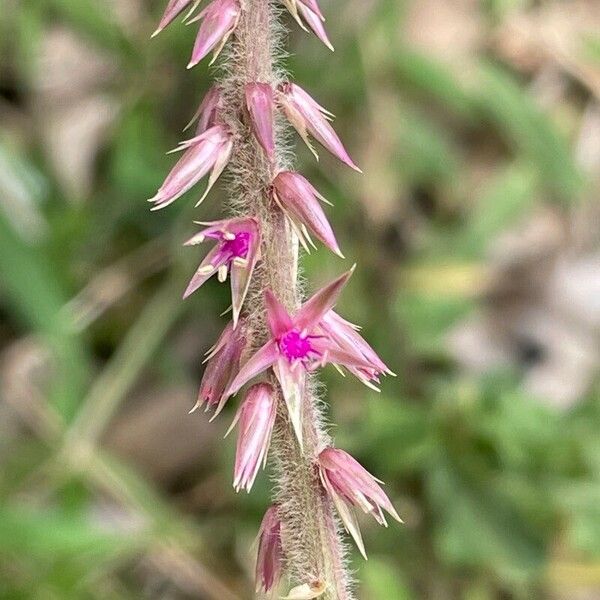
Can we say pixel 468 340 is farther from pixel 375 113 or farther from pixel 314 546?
pixel 314 546

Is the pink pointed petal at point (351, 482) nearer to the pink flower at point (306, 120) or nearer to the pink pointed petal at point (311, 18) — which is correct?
the pink flower at point (306, 120)

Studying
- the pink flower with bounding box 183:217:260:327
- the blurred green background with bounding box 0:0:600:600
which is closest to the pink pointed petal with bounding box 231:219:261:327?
the pink flower with bounding box 183:217:260:327

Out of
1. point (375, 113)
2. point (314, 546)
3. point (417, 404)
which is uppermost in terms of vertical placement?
point (375, 113)

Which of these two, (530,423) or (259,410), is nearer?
(259,410)

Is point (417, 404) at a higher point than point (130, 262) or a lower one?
lower

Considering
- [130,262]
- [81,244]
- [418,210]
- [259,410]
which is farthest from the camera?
[418,210]

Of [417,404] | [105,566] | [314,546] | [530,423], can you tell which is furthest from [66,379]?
[314,546]

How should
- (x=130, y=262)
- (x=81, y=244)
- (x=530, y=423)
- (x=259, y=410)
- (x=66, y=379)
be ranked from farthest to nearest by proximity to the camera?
(x=130, y=262)
(x=81, y=244)
(x=66, y=379)
(x=530, y=423)
(x=259, y=410)

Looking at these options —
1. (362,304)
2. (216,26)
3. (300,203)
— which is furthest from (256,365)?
(362,304)
